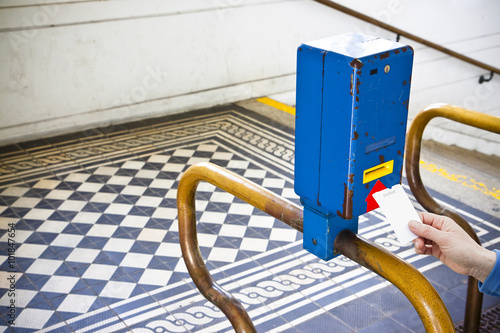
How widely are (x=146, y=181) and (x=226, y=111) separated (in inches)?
76.8

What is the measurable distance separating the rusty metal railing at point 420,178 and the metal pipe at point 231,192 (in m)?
1.15

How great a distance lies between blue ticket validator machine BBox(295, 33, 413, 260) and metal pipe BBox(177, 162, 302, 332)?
6.7 inches

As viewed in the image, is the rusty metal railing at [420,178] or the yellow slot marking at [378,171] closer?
the yellow slot marking at [378,171]

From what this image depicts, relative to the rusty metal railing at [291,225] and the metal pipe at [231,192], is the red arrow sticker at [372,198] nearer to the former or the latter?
the rusty metal railing at [291,225]

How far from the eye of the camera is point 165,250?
3.99 meters

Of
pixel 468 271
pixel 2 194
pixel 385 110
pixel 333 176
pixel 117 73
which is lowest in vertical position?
pixel 2 194

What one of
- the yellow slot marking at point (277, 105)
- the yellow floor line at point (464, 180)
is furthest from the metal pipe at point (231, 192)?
the yellow slot marking at point (277, 105)

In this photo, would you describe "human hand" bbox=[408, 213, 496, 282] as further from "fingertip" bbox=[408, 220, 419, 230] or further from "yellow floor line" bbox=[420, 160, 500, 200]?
"yellow floor line" bbox=[420, 160, 500, 200]

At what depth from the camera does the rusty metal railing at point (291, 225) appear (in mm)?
1391

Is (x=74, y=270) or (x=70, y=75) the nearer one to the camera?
(x=74, y=270)

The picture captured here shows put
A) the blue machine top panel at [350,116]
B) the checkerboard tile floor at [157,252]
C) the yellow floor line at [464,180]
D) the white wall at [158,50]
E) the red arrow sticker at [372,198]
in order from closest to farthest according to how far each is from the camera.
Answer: the blue machine top panel at [350,116], the red arrow sticker at [372,198], the checkerboard tile floor at [157,252], the yellow floor line at [464,180], the white wall at [158,50]

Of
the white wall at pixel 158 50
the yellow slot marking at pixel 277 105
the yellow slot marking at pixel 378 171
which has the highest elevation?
the yellow slot marking at pixel 378 171

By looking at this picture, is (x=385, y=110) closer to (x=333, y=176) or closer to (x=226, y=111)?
(x=333, y=176)

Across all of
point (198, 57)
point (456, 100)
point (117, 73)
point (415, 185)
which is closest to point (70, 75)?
point (117, 73)
